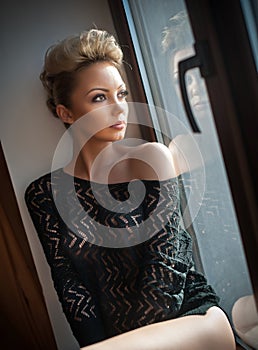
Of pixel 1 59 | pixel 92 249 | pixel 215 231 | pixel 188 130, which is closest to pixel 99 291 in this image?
pixel 92 249

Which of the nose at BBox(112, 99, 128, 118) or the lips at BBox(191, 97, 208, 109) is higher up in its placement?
the nose at BBox(112, 99, 128, 118)

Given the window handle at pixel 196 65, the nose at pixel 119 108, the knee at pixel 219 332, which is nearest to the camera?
the window handle at pixel 196 65

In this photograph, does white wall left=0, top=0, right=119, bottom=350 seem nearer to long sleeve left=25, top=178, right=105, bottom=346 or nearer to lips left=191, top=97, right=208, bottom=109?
long sleeve left=25, top=178, right=105, bottom=346

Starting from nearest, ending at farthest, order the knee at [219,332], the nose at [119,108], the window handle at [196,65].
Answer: the window handle at [196,65], the knee at [219,332], the nose at [119,108]

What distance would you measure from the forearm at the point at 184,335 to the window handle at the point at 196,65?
407 millimetres

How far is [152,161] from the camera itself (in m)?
1.08

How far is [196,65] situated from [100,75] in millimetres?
276

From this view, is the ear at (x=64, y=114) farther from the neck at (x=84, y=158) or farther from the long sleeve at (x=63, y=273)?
the long sleeve at (x=63, y=273)

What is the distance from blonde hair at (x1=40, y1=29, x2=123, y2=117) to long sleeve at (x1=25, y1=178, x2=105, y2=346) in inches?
8.8

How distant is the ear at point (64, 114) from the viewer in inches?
43.9

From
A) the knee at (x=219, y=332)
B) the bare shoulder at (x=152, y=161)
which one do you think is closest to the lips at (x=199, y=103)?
the bare shoulder at (x=152, y=161)

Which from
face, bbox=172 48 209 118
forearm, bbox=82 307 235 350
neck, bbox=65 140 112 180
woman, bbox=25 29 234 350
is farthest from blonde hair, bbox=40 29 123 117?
forearm, bbox=82 307 235 350

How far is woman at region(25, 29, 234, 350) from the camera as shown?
1062 millimetres

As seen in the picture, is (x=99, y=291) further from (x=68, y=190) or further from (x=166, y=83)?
(x=166, y=83)
